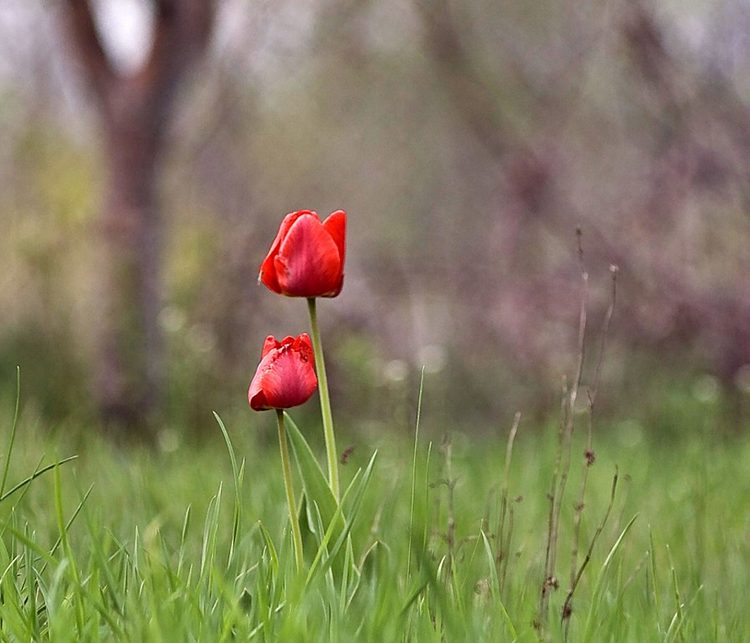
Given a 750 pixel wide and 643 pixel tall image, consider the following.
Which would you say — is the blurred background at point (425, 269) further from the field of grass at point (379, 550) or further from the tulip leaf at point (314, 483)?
the tulip leaf at point (314, 483)

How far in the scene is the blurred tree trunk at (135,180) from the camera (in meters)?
5.32

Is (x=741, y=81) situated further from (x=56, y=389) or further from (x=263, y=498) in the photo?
(x=263, y=498)

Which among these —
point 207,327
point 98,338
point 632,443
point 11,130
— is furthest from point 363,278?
point 11,130

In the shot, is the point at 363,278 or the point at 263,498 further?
the point at 363,278

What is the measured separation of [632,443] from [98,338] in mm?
2683

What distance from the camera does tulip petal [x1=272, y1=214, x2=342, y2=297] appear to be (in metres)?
1.66

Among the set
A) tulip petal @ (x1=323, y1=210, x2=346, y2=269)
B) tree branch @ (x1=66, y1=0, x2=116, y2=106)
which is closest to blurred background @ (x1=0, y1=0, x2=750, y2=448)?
tree branch @ (x1=66, y1=0, x2=116, y2=106)

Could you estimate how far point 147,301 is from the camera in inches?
210

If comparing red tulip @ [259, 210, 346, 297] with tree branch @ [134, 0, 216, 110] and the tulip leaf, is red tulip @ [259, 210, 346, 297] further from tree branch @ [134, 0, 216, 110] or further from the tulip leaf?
tree branch @ [134, 0, 216, 110]

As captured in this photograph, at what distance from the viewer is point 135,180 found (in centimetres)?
540

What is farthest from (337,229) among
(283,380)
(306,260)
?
(283,380)

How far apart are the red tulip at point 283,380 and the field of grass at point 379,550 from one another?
127mm

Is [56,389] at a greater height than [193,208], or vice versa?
[193,208]

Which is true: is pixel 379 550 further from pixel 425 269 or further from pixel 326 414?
pixel 425 269
